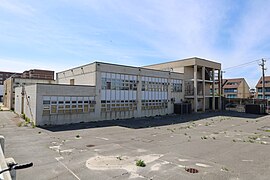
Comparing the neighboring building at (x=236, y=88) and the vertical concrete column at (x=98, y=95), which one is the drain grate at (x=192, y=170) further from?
the neighboring building at (x=236, y=88)

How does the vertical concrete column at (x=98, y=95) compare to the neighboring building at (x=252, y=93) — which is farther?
the neighboring building at (x=252, y=93)

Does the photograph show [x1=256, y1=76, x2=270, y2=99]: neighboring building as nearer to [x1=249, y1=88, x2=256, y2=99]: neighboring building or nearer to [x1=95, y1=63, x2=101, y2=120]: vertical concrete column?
→ [x1=249, y1=88, x2=256, y2=99]: neighboring building

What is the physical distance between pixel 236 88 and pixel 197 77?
1523 inches

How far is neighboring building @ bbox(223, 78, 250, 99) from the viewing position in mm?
63219

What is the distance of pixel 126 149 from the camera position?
9453mm

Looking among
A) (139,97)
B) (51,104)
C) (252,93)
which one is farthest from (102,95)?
(252,93)

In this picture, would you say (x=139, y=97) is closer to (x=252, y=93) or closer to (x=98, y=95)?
(x=98, y=95)

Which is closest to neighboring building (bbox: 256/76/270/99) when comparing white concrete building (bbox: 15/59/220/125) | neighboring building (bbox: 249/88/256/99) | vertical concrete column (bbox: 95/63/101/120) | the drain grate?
neighboring building (bbox: 249/88/256/99)

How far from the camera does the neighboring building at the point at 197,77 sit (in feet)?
101

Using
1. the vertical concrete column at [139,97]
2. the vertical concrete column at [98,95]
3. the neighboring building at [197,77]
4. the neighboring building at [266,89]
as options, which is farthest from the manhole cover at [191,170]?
the neighboring building at [266,89]

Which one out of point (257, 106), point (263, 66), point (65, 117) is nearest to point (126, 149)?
point (65, 117)

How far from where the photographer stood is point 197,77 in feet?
109

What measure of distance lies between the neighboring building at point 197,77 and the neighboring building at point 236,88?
32.8 metres

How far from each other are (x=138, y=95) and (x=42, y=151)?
53.4 ft
